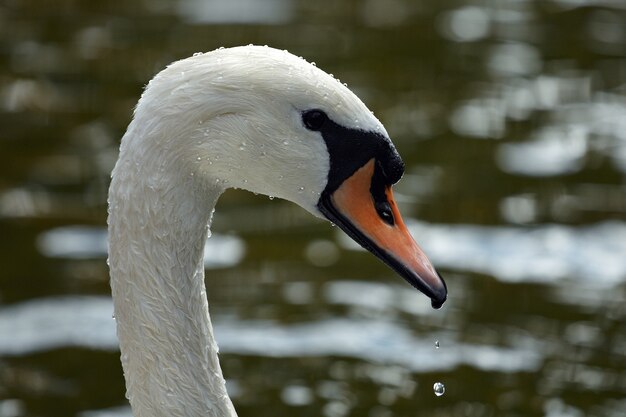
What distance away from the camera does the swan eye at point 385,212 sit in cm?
392

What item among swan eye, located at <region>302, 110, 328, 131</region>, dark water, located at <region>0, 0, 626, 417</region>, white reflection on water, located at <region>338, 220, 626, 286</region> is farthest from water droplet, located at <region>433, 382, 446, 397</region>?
swan eye, located at <region>302, 110, 328, 131</region>

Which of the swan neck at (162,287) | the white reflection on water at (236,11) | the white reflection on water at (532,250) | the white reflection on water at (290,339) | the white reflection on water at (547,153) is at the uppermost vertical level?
the white reflection on water at (236,11)

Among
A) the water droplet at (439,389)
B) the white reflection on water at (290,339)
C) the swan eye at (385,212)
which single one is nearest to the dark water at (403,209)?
the white reflection on water at (290,339)

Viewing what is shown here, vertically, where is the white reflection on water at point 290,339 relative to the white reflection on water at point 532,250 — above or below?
below

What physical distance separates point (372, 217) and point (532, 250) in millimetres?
3570

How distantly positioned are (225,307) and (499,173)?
209cm

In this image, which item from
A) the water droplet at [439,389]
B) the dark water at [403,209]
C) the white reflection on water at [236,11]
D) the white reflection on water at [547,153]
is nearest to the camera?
the water droplet at [439,389]

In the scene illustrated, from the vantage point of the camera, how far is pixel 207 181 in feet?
12.5

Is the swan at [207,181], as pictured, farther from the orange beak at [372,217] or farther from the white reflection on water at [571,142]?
the white reflection on water at [571,142]

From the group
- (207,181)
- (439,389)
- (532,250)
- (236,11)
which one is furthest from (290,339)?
(236,11)

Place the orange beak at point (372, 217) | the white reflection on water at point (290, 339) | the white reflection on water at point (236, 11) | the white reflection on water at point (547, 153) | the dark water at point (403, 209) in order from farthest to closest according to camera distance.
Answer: the white reflection on water at point (236, 11) < the white reflection on water at point (547, 153) < the white reflection on water at point (290, 339) < the dark water at point (403, 209) < the orange beak at point (372, 217)

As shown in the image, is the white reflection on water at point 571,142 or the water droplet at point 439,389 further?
the white reflection on water at point 571,142

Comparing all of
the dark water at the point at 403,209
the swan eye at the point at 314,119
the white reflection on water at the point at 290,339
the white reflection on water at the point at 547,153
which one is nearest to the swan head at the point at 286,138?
the swan eye at the point at 314,119

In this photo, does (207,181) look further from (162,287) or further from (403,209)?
(403,209)
